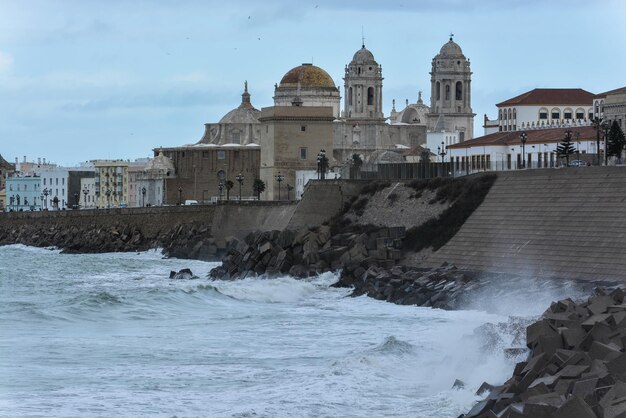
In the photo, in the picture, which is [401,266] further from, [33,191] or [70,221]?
[33,191]

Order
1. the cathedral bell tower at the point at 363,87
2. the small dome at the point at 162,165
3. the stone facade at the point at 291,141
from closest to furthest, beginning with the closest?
the stone facade at the point at 291,141 < the small dome at the point at 162,165 < the cathedral bell tower at the point at 363,87

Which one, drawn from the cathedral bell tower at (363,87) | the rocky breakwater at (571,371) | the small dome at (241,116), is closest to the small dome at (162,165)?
the small dome at (241,116)

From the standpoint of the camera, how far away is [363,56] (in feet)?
392

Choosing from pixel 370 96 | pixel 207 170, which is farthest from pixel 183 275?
pixel 370 96

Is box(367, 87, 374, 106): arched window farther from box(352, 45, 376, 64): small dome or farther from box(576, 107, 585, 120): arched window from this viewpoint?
box(576, 107, 585, 120): arched window

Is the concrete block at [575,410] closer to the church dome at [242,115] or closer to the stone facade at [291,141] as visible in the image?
the stone facade at [291,141]

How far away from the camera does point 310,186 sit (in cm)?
6600

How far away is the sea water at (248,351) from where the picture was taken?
89.1 feet

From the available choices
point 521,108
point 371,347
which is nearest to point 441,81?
point 521,108

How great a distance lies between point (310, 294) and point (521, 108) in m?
52.2

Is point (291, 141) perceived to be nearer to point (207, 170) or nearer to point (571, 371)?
point (207, 170)

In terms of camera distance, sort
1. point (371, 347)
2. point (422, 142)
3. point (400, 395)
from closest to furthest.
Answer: point (400, 395) < point (371, 347) < point (422, 142)

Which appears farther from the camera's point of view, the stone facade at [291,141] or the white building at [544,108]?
the white building at [544,108]

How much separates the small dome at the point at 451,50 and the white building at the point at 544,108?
52.7 ft
